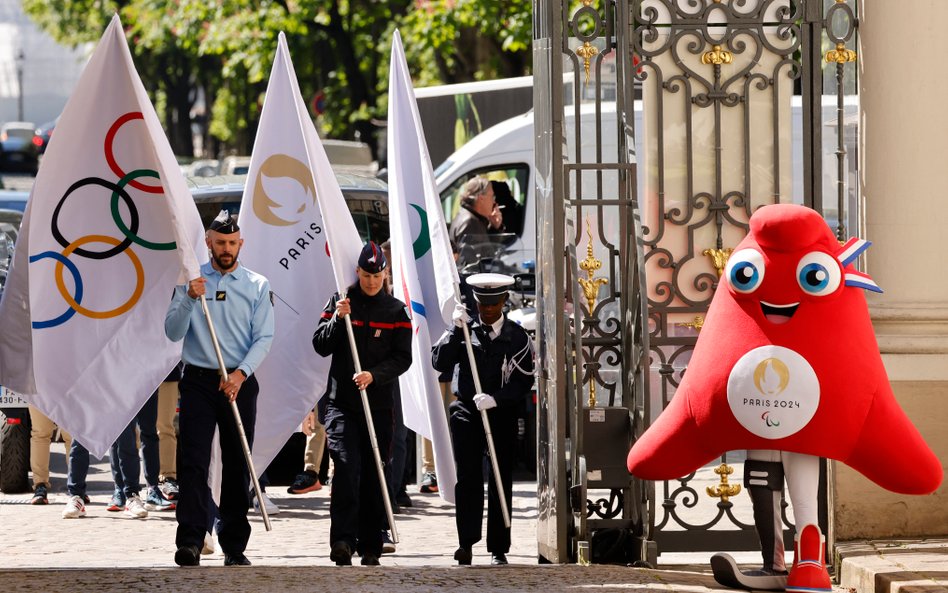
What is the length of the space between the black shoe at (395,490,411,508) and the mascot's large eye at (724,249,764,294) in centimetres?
498

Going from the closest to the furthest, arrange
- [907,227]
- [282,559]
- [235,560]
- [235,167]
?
1. [907,227]
2. [235,560]
3. [282,559]
4. [235,167]

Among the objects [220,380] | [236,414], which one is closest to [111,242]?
[220,380]

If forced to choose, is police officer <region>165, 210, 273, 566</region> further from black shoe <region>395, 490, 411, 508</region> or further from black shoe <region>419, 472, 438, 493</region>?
black shoe <region>419, 472, 438, 493</region>

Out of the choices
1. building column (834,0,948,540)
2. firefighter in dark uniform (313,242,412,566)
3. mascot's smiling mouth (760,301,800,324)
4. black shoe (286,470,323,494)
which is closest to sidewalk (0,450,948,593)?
black shoe (286,470,323,494)

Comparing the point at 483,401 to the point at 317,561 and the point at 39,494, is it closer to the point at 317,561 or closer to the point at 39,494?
the point at 317,561

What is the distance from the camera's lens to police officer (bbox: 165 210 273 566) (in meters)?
8.73

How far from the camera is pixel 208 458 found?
887cm

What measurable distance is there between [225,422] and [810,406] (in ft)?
10.7

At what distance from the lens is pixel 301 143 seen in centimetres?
1060

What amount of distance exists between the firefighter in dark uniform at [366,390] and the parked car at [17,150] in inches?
1664

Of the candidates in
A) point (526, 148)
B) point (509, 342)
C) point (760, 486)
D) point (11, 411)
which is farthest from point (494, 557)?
point (526, 148)

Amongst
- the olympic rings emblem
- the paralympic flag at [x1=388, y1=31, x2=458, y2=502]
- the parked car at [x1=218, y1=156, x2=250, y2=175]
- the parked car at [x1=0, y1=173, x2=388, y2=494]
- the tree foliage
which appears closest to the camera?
the olympic rings emblem

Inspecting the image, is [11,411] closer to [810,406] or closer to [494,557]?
[494,557]

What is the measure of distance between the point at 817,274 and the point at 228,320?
3.33 meters
